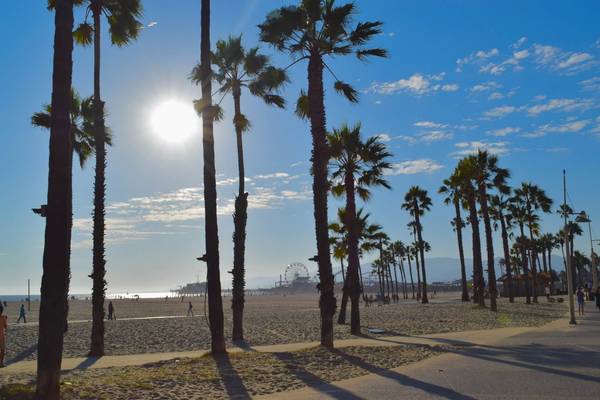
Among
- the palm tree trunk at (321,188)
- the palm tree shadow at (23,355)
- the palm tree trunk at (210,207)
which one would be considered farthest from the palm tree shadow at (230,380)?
the palm tree shadow at (23,355)

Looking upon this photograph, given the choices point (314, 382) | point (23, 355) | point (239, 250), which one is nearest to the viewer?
point (314, 382)

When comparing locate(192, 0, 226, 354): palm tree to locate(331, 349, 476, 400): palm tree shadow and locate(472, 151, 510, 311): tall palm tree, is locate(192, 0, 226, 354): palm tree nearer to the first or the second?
locate(331, 349, 476, 400): palm tree shadow

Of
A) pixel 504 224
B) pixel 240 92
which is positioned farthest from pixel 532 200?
pixel 240 92

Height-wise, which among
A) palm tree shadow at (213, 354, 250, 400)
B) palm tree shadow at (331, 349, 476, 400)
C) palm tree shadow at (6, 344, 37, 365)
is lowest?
palm tree shadow at (6, 344, 37, 365)

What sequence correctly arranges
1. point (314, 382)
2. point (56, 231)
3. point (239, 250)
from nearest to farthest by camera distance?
1. point (56, 231)
2. point (314, 382)
3. point (239, 250)

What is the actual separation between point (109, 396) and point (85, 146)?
16.8m

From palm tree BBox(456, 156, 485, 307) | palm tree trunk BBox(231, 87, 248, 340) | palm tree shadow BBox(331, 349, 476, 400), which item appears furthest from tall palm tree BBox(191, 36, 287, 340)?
palm tree BBox(456, 156, 485, 307)

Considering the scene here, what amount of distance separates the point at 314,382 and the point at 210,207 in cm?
584

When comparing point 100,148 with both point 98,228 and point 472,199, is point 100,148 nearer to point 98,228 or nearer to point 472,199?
point 98,228

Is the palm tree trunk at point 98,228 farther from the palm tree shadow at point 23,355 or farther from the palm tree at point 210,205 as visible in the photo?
the palm tree at point 210,205

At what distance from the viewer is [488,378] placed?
34.2 feet

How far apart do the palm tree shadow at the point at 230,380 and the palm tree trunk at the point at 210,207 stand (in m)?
0.90

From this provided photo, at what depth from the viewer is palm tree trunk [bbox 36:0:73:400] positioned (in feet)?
27.7

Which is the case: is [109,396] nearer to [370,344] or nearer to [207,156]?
[207,156]
